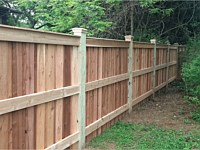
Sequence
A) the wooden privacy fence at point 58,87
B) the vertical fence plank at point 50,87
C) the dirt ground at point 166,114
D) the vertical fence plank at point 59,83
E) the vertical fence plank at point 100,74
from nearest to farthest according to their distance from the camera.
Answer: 1. the wooden privacy fence at point 58,87
2. the vertical fence plank at point 50,87
3. the vertical fence plank at point 59,83
4. the vertical fence plank at point 100,74
5. the dirt ground at point 166,114

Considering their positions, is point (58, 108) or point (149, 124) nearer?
point (58, 108)

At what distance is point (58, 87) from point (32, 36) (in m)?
0.82

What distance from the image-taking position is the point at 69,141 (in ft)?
12.9

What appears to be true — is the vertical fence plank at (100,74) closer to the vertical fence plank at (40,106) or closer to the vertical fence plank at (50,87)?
the vertical fence plank at (50,87)

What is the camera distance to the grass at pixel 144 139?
15.0 ft

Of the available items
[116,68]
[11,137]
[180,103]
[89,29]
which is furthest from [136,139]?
[89,29]

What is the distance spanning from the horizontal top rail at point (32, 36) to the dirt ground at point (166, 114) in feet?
9.66

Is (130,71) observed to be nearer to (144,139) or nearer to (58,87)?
(144,139)

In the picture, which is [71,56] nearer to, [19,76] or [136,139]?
[19,76]

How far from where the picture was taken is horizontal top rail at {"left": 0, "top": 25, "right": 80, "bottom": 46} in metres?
2.61

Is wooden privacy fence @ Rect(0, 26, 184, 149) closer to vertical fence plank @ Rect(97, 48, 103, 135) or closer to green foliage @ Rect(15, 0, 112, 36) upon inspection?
vertical fence plank @ Rect(97, 48, 103, 135)

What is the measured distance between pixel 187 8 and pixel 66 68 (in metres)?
9.12

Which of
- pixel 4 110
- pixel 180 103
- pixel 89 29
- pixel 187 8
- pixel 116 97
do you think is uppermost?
pixel 187 8

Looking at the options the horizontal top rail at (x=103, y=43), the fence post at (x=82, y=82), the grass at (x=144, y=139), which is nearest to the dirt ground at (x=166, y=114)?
the grass at (x=144, y=139)
